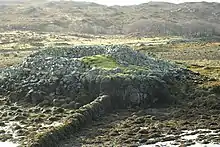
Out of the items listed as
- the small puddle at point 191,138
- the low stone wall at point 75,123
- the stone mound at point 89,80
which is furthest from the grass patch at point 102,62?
the small puddle at point 191,138

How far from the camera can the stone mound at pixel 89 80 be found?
99.4ft

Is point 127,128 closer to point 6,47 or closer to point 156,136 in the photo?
point 156,136

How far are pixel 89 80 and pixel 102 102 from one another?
322cm

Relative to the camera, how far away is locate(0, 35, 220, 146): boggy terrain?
23.2 meters

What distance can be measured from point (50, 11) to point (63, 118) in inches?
6039

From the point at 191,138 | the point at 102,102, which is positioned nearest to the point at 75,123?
the point at 102,102

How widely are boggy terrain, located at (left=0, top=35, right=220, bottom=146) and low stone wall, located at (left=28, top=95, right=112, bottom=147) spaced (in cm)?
5

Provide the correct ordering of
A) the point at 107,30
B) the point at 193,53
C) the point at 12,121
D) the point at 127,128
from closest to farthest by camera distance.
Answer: the point at 127,128 < the point at 12,121 < the point at 193,53 < the point at 107,30

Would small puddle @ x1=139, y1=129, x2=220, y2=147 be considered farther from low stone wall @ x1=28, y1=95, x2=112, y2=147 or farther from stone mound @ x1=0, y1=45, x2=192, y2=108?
stone mound @ x1=0, y1=45, x2=192, y2=108

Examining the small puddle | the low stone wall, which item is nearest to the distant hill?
the low stone wall

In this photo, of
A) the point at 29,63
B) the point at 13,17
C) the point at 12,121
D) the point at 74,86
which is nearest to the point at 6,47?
the point at 29,63

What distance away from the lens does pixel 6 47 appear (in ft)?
247

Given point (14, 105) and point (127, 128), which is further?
point (14, 105)

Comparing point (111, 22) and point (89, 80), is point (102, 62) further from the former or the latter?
point (111, 22)
